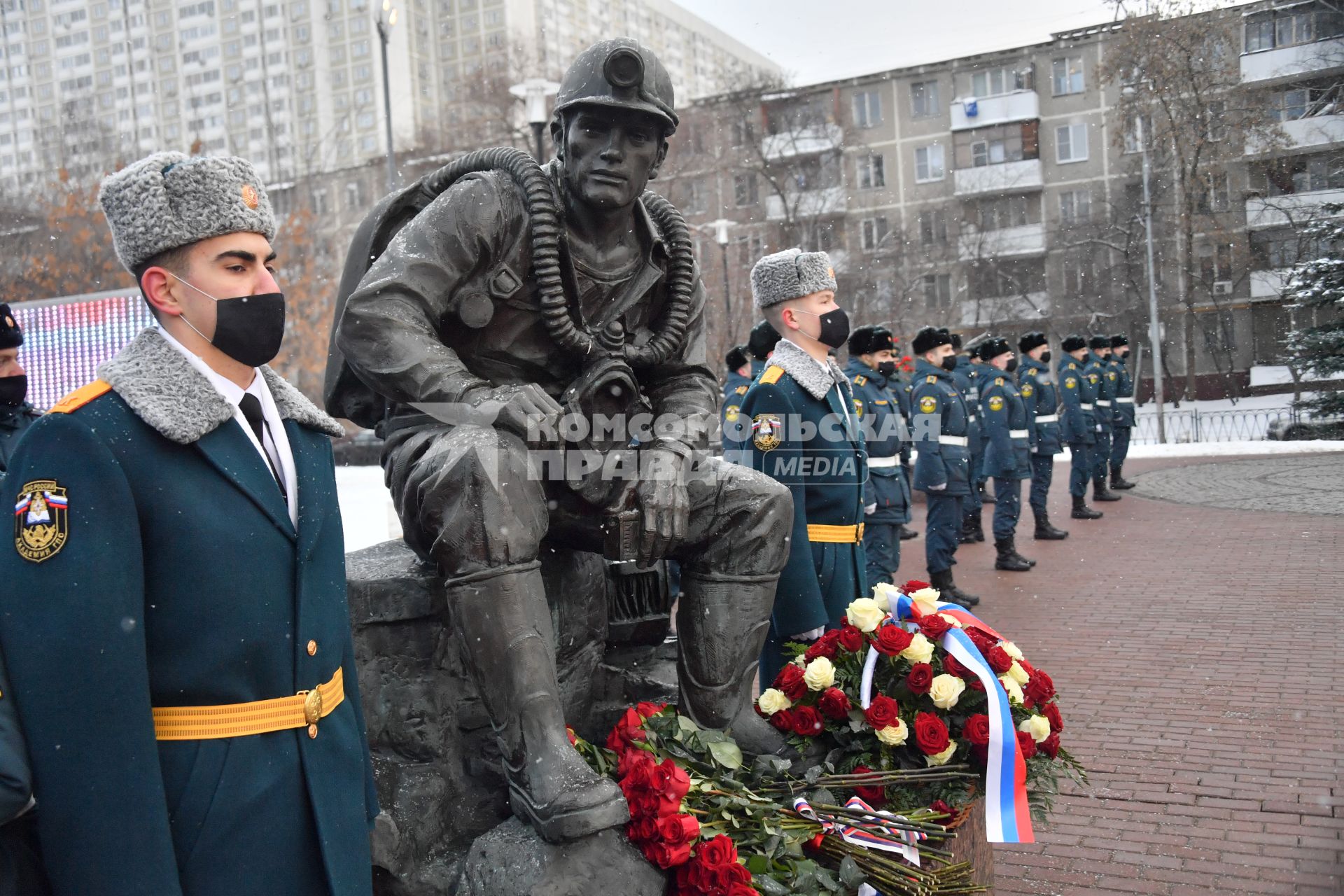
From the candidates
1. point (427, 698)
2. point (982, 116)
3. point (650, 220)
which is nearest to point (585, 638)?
point (427, 698)

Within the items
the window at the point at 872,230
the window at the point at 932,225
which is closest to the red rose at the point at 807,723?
the window at the point at 872,230

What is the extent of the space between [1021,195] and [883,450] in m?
32.5

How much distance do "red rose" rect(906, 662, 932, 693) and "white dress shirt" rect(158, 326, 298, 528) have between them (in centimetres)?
211

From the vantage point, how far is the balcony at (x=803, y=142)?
31344mm

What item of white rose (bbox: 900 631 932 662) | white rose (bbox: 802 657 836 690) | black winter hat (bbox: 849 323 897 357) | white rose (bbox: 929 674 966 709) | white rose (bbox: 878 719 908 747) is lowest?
white rose (bbox: 878 719 908 747)

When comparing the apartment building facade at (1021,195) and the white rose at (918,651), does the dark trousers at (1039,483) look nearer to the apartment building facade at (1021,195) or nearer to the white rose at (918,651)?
the white rose at (918,651)

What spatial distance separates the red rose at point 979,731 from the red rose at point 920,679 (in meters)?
0.17

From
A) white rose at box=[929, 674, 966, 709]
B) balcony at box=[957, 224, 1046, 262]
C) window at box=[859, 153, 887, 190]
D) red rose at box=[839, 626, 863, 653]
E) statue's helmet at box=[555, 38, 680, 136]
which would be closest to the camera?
statue's helmet at box=[555, 38, 680, 136]

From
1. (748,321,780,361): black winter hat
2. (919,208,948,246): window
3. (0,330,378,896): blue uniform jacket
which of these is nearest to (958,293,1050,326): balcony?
(919,208,948,246): window

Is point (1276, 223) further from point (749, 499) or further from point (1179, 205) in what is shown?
point (749, 499)

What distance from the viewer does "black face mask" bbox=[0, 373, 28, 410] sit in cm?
500

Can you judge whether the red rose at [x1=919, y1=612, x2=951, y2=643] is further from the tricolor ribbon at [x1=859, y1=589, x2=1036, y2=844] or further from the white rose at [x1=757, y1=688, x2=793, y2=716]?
the white rose at [x1=757, y1=688, x2=793, y2=716]

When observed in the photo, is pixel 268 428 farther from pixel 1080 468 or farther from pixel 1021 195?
pixel 1021 195

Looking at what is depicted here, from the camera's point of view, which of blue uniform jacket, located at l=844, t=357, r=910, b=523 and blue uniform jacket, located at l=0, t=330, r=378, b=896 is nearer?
blue uniform jacket, located at l=0, t=330, r=378, b=896
